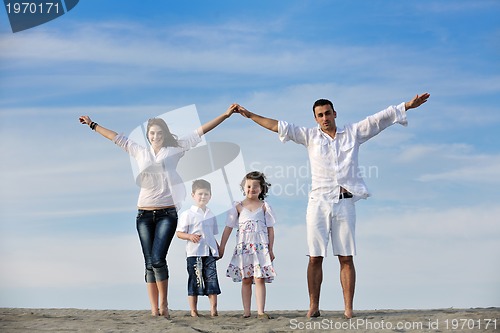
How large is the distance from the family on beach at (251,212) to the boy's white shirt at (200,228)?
1cm

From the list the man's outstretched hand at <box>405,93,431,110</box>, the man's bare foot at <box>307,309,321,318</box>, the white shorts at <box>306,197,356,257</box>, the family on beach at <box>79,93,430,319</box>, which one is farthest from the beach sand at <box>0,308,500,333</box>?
the man's outstretched hand at <box>405,93,431,110</box>

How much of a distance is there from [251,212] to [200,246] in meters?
0.79

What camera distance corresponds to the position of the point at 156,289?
8.52m

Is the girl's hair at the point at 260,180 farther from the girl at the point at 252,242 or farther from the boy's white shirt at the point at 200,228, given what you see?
the boy's white shirt at the point at 200,228

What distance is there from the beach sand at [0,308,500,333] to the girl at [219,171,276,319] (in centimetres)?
41

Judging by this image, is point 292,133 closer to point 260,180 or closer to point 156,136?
→ point 260,180

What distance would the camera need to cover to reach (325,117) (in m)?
7.94

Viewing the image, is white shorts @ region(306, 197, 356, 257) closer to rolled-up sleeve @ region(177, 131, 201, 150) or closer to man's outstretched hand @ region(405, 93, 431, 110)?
man's outstretched hand @ region(405, 93, 431, 110)

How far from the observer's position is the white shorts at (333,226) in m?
7.73

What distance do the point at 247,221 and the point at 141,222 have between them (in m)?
1.28

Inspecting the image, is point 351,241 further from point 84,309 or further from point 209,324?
point 84,309

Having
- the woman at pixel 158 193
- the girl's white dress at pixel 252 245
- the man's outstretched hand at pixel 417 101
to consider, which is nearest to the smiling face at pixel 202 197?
the woman at pixel 158 193

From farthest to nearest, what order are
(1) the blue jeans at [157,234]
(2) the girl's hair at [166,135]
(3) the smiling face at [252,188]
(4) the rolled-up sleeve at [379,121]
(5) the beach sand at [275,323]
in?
(2) the girl's hair at [166,135], (3) the smiling face at [252,188], (1) the blue jeans at [157,234], (4) the rolled-up sleeve at [379,121], (5) the beach sand at [275,323]

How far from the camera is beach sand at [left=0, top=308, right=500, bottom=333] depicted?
7312 millimetres
